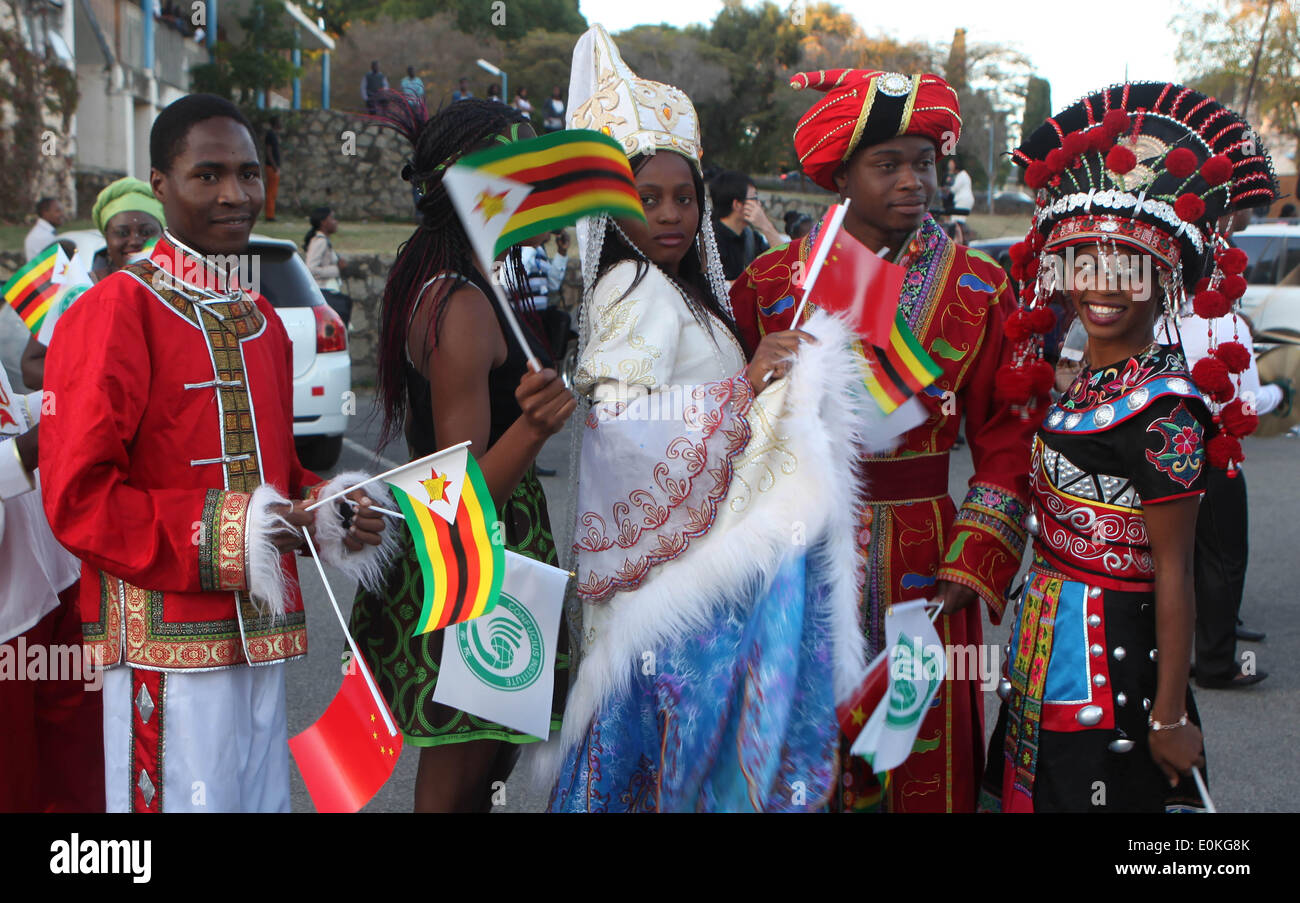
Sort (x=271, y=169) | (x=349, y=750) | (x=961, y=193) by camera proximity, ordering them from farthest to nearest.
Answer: (x=271, y=169) < (x=961, y=193) < (x=349, y=750)

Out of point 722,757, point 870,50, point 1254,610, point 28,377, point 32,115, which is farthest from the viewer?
point 870,50

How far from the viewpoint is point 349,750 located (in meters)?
2.18

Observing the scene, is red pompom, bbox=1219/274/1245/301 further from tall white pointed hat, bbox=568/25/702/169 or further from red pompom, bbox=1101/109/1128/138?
tall white pointed hat, bbox=568/25/702/169

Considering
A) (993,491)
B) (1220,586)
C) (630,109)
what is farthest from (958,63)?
(630,109)

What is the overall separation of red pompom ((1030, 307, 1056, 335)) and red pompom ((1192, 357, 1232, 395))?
0.38 m

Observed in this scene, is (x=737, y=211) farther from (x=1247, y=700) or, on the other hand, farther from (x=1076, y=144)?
(x=1076, y=144)

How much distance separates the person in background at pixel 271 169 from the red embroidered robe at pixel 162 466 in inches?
730

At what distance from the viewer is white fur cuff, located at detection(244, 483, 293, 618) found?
215 centimetres

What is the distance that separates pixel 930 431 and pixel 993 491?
0.20 metres
